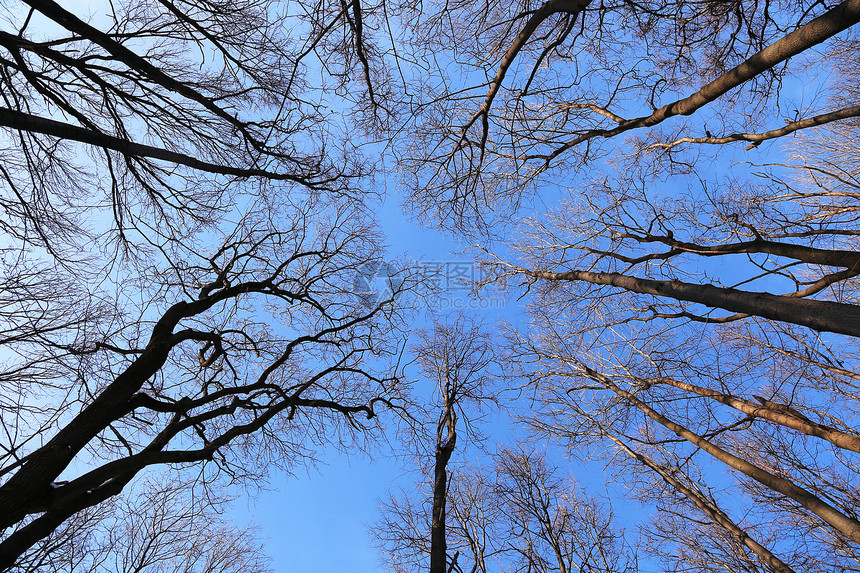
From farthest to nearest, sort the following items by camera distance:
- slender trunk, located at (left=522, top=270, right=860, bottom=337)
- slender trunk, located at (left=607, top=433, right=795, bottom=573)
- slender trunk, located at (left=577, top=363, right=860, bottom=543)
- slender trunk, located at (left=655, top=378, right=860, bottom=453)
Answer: slender trunk, located at (left=607, top=433, right=795, bottom=573) → slender trunk, located at (left=655, top=378, right=860, bottom=453) → slender trunk, located at (left=577, top=363, right=860, bottom=543) → slender trunk, located at (left=522, top=270, right=860, bottom=337)

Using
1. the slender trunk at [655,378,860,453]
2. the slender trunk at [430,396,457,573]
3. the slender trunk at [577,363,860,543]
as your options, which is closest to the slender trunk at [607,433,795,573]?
the slender trunk at [577,363,860,543]

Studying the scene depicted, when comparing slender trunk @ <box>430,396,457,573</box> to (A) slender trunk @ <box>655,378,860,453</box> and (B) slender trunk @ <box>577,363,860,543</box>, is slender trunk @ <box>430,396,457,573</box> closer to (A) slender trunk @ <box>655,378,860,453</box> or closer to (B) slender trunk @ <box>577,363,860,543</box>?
(B) slender trunk @ <box>577,363,860,543</box>

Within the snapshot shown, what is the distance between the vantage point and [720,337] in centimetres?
654

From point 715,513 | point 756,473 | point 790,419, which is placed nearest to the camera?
point 790,419

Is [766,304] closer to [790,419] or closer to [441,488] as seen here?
[790,419]

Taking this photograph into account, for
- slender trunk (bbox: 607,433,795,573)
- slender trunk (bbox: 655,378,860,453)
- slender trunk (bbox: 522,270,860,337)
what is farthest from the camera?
slender trunk (bbox: 607,433,795,573)

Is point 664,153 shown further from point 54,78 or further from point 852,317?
point 54,78

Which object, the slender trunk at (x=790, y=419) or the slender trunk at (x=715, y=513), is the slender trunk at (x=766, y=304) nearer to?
the slender trunk at (x=790, y=419)

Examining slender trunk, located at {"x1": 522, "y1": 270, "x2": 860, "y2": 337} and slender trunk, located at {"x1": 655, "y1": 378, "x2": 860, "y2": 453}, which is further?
slender trunk, located at {"x1": 655, "y1": 378, "x2": 860, "y2": 453}

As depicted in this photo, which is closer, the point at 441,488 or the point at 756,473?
the point at 756,473

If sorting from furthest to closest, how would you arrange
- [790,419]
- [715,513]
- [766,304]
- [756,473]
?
[715,513] < [756,473] < [790,419] < [766,304]

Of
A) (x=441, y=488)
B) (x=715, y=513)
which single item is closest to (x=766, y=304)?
(x=715, y=513)

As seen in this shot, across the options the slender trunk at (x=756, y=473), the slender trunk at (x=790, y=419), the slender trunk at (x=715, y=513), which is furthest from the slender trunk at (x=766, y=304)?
the slender trunk at (x=715, y=513)

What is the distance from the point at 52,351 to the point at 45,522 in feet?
7.62
